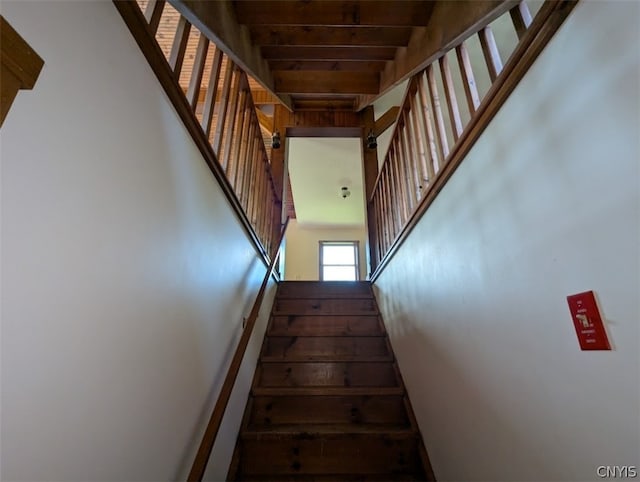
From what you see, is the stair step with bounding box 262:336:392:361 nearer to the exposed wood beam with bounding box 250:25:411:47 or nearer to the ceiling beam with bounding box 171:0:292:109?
the ceiling beam with bounding box 171:0:292:109

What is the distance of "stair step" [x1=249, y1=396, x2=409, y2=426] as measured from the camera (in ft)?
6.30

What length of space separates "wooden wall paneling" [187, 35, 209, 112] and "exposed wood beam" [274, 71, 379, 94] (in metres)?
0.99

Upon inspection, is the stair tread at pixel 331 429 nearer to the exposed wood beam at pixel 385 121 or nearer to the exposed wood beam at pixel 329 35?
the exposed wood beam at pixel 329 35

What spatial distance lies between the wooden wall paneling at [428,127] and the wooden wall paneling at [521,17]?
2.50 feet

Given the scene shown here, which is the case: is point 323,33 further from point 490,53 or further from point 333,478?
point 333,478

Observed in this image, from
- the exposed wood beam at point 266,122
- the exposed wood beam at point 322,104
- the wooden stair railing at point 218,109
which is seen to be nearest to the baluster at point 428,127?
the wooden stair railing at point 218,109

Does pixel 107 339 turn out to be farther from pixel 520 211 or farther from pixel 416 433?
pixel 416 433

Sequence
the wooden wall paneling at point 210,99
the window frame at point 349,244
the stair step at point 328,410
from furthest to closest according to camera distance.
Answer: the window frame at point 349,244 → the stair step at point 328,410 → the wooden wall paneling at point 210,99

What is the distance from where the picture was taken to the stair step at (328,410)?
6.30ft

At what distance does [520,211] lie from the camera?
0.95 m

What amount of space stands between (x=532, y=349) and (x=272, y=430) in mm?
1387

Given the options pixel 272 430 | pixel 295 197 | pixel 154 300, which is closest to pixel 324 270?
pixel 295 197

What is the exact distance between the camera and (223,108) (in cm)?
179

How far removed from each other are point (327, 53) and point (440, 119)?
0.86 meters
